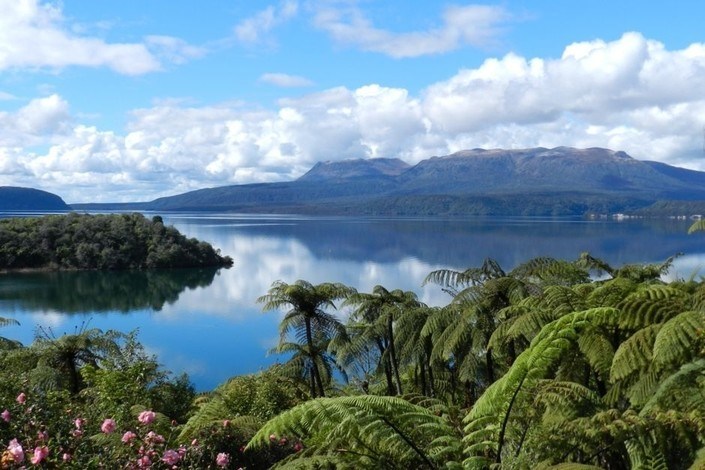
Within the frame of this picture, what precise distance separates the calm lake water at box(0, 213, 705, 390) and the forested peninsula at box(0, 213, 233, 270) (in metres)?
3.04

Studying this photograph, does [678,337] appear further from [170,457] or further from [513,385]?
[170,457]

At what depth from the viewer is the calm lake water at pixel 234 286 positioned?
29.2m

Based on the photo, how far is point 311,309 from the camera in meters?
11.1

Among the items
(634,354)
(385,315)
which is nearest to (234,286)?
(385,315)

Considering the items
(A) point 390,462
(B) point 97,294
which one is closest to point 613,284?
(A) point 390,462

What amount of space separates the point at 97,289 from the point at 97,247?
14.8 meters

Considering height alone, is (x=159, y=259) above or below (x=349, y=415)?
below

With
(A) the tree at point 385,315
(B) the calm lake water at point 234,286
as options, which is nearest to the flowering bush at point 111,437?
(A) the tree at point 385,315

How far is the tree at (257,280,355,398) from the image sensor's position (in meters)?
10.8

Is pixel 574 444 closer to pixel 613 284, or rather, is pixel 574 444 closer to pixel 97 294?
pixel 613 284

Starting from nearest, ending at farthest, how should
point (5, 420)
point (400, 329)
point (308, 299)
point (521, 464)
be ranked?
point (521, 464) → point (5, 420) → point (400, 329) → point (308, 299)

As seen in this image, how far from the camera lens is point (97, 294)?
4706 centimetres

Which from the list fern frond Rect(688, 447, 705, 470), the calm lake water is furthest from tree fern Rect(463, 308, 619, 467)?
the calm lake water

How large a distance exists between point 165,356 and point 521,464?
26.4 m
